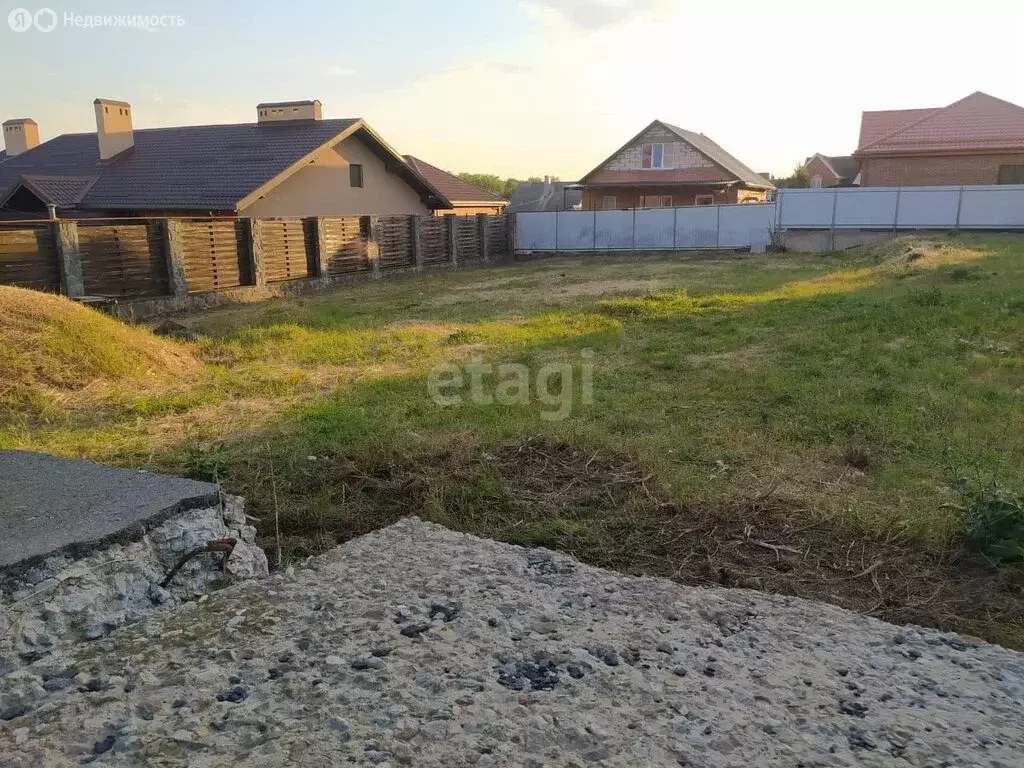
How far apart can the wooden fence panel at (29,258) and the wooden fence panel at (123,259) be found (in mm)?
482

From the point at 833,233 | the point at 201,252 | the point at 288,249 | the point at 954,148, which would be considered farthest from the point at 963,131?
the point at 201,252

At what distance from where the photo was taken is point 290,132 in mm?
20594

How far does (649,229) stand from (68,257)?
1782cm

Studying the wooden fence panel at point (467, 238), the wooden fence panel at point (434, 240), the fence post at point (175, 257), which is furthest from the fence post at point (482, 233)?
the fence post at point (175, 257)

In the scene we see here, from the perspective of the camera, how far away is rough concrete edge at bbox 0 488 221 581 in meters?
3.06

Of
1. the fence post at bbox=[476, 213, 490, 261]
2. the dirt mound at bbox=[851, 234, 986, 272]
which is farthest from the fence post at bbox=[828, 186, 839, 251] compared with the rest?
the fence post at bbox=[476, 213, 490, 261]

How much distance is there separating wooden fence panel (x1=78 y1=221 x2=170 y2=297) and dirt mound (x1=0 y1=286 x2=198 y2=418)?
4.33 metres

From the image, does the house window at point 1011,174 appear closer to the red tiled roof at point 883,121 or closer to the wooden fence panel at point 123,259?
the red tiled roof at point 883,121

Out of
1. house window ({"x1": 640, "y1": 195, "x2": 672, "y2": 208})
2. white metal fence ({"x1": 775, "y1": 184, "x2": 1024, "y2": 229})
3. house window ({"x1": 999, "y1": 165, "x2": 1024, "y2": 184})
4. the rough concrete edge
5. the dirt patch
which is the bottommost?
the dirt patch

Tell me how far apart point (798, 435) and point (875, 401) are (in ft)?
4.46

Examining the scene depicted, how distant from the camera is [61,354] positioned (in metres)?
7.97

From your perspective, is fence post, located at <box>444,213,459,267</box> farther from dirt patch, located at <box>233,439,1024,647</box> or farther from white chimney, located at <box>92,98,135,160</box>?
dirt patch, located at <box>233,439,1024,647</box>

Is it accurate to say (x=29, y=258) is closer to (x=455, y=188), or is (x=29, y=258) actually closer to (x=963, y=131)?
(x=455, y=188)

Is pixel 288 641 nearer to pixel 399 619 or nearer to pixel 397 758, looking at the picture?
pixel 399 619
